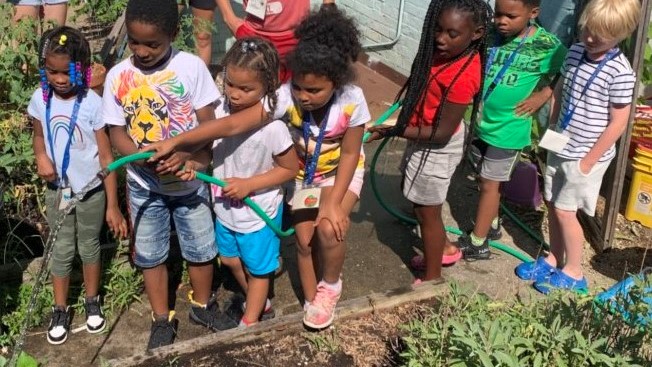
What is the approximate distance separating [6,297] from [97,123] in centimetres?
120

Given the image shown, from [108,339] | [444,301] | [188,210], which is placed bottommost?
[108,339]

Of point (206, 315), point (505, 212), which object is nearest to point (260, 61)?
point (206, 315)

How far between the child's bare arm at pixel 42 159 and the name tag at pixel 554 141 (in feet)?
8.07

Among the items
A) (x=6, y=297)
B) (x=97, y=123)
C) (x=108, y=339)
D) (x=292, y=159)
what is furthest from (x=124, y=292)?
(x=292, y=159)

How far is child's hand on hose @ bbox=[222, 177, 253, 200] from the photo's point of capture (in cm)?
304

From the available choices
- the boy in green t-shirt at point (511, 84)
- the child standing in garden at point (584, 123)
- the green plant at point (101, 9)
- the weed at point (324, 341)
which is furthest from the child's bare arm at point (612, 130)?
the green plant at point (101, 9)

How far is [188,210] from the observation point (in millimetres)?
3279

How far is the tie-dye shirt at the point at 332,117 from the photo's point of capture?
305 centimetres

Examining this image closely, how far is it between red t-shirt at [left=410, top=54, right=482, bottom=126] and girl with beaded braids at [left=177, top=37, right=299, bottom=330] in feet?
2.58

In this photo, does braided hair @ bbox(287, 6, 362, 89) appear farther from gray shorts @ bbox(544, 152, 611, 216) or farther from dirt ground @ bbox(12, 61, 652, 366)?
gray shorts @ bbox(544, 152, 611, 216)

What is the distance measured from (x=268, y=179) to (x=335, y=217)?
1.12 feet

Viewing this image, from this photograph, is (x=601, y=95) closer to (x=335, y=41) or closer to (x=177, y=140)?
(x=335, y=41)

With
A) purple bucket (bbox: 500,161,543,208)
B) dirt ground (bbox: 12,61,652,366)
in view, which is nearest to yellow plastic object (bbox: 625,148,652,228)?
dirt ground (bbox: 12,61,652,366)

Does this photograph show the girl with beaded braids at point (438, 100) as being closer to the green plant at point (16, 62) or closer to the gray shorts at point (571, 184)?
the gray shorts at point (571, 184)
